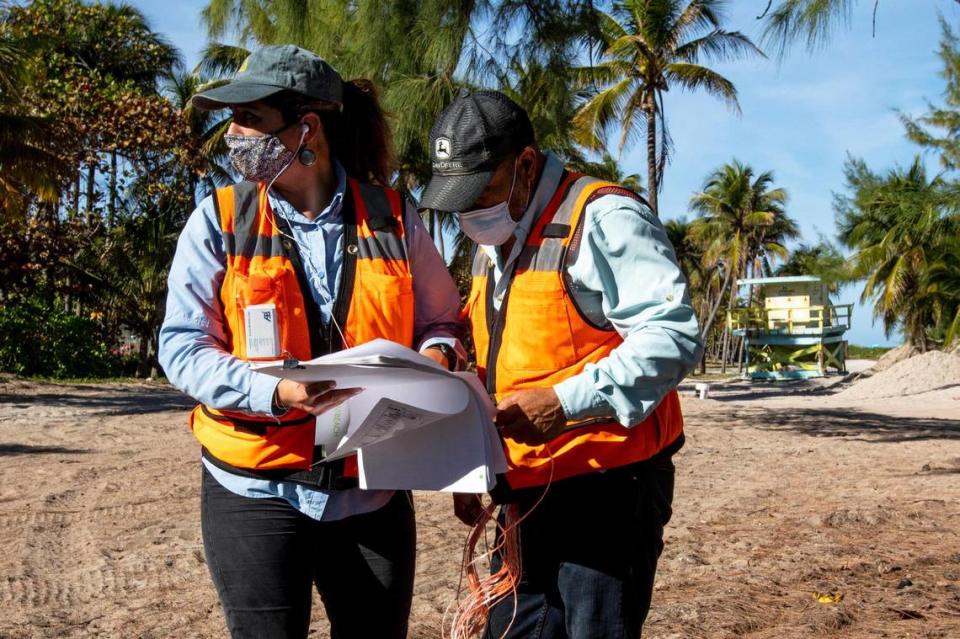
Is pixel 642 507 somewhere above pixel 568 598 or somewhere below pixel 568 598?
above

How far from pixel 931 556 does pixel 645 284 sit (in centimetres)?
494

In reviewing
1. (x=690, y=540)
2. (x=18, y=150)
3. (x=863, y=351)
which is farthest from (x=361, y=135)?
(x=863, y=351)

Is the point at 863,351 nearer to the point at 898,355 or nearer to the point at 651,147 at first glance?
the point at 898,355

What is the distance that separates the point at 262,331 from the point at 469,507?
2.44 feet

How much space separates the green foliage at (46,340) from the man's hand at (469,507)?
2192 cm

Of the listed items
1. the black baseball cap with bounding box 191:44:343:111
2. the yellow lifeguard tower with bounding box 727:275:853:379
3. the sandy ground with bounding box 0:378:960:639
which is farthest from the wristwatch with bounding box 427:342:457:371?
Answer: the yellow lifeguard tower with bounding box 727:275:853:379

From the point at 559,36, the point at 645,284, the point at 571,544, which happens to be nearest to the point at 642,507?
the point at 571,544

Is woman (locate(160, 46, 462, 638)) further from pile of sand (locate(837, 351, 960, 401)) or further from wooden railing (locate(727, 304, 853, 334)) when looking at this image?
wooden railing (locate(727, 304, 853, 334))

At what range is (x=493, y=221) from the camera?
7.81 ft

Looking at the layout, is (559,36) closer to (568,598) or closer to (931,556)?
(931,556)

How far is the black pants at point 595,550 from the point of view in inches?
89.6

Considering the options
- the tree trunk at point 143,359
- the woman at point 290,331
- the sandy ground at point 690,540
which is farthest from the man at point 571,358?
the tree trunk at point 143,359

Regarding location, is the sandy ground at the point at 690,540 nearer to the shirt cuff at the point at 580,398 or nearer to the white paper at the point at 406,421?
the white paper at the point at 406,421

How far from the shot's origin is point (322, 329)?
2.42m
